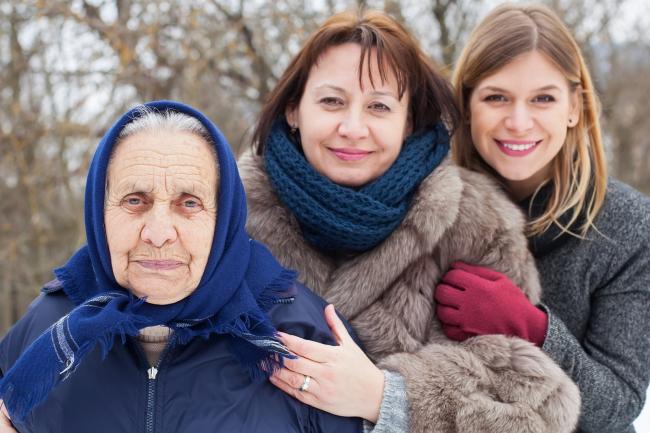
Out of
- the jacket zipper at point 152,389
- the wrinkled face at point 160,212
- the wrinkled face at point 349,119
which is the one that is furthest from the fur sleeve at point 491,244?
the jacket zipper at point 152,389

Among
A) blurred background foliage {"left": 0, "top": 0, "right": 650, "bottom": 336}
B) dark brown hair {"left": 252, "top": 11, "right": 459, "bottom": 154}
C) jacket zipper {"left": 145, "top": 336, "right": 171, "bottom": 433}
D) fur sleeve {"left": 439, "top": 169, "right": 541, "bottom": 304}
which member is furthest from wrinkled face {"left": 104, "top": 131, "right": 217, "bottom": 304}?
blurred background foliage {"left": 0, "top": 0, "right": 650, "bottom": 336}

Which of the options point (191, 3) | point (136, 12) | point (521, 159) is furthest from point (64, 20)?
point (521, 159)

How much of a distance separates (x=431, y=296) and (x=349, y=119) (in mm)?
641

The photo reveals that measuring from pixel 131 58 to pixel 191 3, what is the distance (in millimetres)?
644

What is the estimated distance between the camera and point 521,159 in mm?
2338

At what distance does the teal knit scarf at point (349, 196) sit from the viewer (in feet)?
6.76

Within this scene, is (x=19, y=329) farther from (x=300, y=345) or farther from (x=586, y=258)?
(x=586, y=258)

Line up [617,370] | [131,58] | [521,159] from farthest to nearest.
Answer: [131,58] → [521,159] → [617,370]

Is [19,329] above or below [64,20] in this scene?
below

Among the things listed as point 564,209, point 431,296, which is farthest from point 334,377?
point 564,209

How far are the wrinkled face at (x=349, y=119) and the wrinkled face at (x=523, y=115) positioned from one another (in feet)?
1.29

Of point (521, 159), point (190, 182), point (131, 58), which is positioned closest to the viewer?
point (190, 182)

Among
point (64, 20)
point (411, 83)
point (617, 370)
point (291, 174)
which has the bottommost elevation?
point (617, 370)

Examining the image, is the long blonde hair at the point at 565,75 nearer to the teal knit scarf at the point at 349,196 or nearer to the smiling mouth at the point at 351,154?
the teal knit scarf at the point at 349,196
